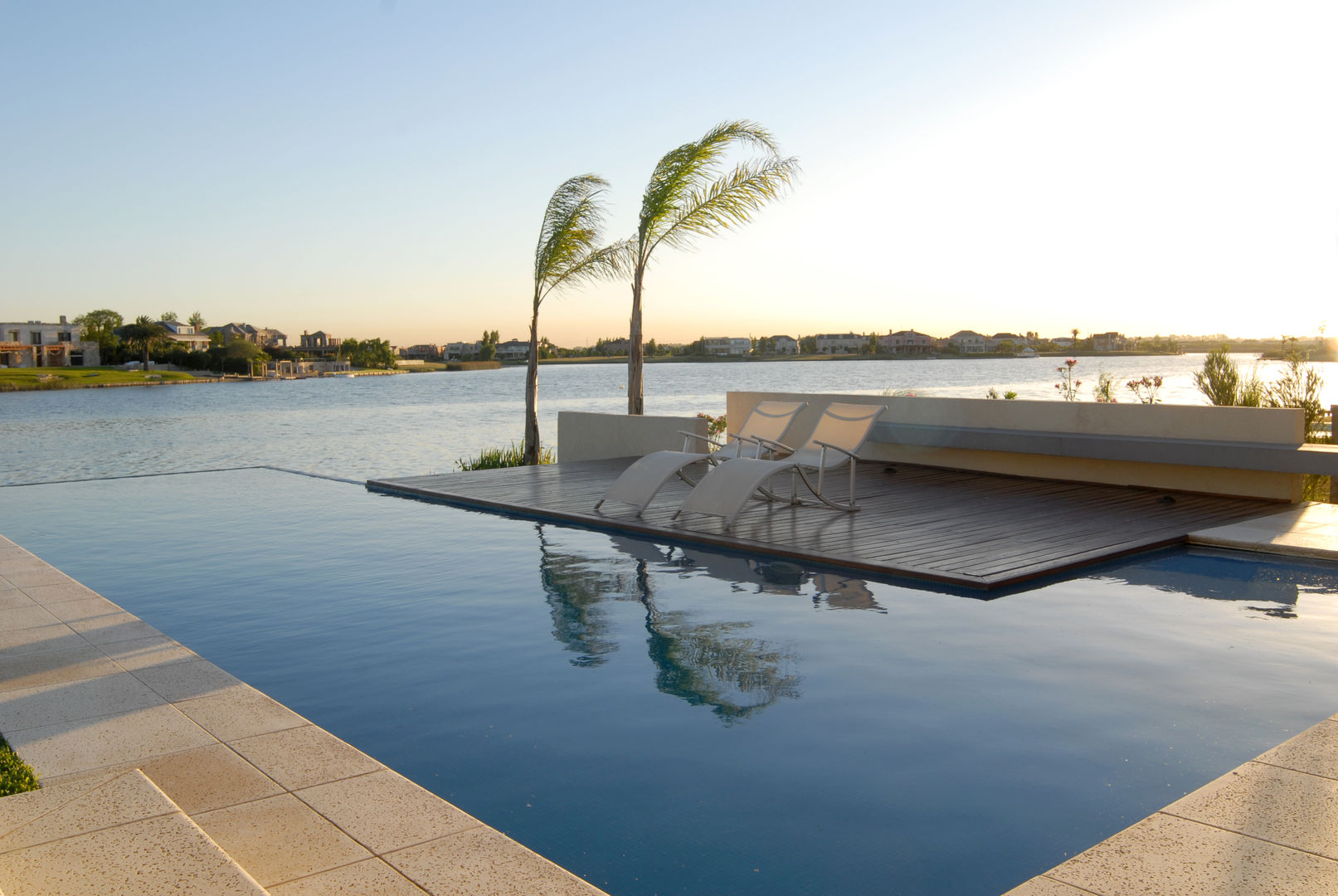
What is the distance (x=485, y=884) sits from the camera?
6.62 ft

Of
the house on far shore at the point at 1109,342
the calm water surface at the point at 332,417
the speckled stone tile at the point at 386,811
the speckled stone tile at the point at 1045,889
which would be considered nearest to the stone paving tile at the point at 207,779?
the speckled stone tile at the point at 386,811

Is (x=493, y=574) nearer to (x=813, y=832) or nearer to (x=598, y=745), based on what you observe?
(x=598, y=745)

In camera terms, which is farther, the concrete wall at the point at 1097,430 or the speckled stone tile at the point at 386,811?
the concrete wall at the point at 1097,430

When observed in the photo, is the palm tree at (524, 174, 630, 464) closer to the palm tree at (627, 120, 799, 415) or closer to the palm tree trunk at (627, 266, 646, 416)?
the palm tree trunk at (627, 266, 646, 416)

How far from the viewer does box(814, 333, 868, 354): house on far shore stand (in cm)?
7001

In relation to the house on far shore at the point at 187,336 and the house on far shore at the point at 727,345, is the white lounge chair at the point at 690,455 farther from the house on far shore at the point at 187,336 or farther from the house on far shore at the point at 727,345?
the house on far shore at the point at 187,336

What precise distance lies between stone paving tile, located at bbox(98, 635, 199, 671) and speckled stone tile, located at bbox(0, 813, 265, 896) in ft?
5.62

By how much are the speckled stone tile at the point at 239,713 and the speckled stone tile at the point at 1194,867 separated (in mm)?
2350

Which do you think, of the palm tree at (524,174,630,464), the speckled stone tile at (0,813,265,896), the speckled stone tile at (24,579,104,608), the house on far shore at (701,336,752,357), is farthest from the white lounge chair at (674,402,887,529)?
the house on far shore at (701,336,752,357)

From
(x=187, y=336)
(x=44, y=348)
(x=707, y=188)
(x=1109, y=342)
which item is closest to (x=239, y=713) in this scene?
(x=707, y=188)

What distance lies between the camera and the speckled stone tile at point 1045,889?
77.0 inches

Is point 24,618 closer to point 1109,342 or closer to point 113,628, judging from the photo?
point 113,628

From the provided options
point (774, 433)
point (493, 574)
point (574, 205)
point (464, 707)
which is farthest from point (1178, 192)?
point (464, 707)

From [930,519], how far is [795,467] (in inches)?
40.6
